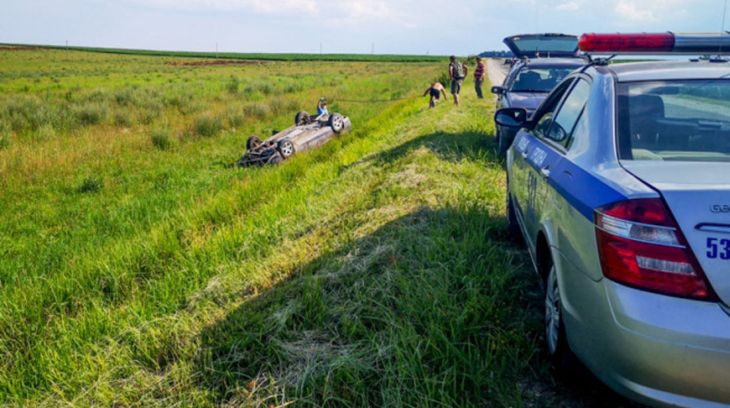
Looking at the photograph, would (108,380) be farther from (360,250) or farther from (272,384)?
(360,250)

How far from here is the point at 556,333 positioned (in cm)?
261

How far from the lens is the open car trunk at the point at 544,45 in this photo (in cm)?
1080

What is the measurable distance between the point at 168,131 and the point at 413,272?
1346cm

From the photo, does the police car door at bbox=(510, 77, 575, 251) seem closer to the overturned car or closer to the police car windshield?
the police car windshield

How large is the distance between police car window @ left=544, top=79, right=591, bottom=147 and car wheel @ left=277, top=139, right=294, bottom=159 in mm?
8484

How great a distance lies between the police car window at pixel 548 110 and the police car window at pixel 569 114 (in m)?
0.17

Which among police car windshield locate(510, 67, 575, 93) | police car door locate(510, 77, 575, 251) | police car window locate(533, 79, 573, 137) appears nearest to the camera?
police car door locate(510, 77, 575, 251)

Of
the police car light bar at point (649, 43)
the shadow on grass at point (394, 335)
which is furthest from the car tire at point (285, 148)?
the police car light bar at point (649, 43)

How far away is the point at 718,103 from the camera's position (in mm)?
2701

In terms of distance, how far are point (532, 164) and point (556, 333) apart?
4.09 feet

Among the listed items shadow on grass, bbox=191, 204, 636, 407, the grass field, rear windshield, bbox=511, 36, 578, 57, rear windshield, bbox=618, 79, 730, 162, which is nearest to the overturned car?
the grass field

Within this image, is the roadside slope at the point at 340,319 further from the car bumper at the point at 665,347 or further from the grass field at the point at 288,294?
the car bumper at the point at 665,347

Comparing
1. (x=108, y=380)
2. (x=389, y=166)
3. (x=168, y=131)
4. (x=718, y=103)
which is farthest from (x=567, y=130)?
(x=168, y=131)

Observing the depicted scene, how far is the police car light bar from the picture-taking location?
131 inches
